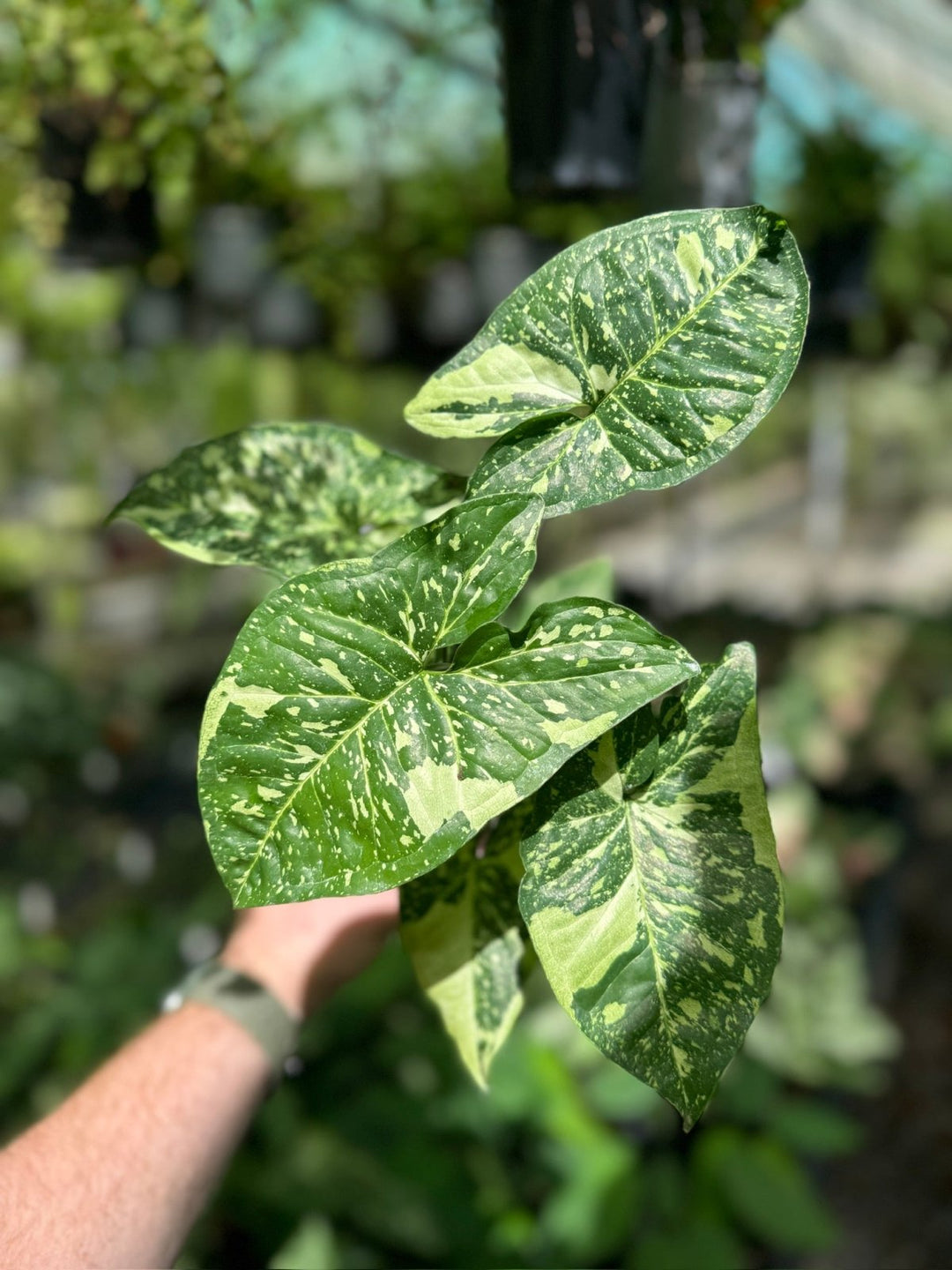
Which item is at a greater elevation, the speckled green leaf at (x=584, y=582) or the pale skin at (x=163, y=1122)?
the speckled green leaf at (x=584, y=582)

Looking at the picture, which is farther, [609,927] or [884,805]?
[884,805]

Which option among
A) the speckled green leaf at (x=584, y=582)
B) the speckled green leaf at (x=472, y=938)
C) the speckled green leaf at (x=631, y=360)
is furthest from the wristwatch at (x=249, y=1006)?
the speckled green leaf at (x=631, y=360)

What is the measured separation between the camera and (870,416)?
387cm

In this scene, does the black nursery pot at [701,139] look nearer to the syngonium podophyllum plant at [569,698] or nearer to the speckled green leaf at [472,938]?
the syngonium podophyllum plant at [569,698]

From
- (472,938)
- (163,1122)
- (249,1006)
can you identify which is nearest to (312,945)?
(249,1006)

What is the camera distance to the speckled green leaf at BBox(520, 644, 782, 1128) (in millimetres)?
444

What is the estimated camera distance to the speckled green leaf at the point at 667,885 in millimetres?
444

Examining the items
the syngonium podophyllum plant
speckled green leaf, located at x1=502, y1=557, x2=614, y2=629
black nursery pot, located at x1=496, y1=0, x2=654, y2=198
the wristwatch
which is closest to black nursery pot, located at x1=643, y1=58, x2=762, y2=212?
black nursery pot, located at x1=496, y1=0, x2=654, y2=198

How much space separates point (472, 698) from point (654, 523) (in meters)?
4.40

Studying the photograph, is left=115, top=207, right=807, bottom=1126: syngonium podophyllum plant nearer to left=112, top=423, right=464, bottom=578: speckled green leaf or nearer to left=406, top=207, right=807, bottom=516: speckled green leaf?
left=406, top=207, right=807, bottom=516: speckled green leaf

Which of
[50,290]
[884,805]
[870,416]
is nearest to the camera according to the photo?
[884,805]

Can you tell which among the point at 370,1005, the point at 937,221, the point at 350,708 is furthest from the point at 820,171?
the point at 350,708

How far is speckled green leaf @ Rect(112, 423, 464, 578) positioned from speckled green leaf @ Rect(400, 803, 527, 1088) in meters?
0.20

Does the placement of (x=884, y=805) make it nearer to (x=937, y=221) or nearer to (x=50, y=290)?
(x=937, y=221)
